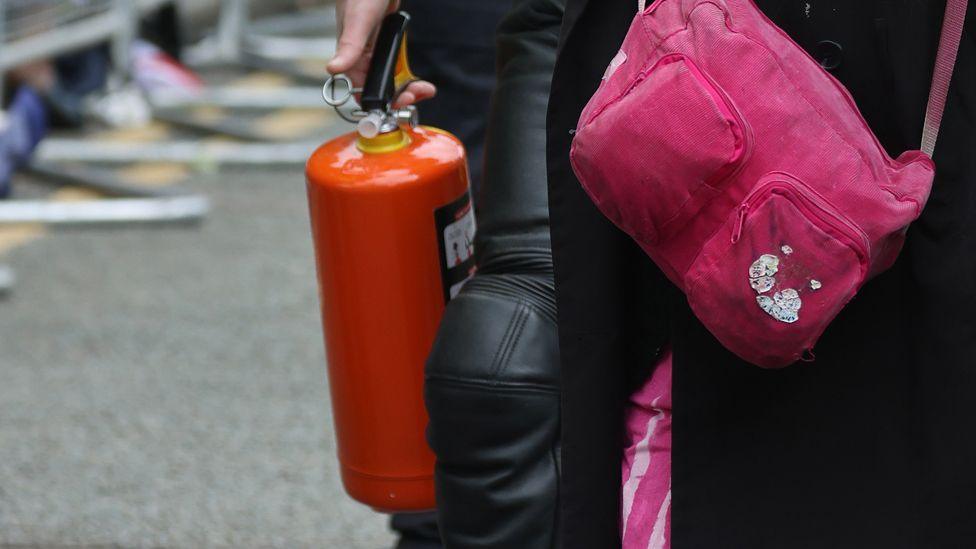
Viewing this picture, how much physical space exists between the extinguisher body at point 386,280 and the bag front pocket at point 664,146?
2.13 ft

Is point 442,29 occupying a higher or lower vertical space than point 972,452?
lower

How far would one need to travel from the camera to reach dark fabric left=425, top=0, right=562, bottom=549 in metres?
1.53

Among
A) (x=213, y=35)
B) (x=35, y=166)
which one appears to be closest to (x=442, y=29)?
(x=35, y=166)

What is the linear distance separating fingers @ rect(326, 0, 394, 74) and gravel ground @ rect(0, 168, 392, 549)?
1532mm

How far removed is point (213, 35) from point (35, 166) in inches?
102

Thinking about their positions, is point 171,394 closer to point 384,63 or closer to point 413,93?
point 413,93

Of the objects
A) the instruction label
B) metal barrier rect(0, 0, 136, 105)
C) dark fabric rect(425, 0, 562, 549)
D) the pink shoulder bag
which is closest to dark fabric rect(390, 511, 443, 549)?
the instruction label

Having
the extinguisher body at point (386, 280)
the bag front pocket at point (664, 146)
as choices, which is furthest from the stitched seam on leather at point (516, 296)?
the bag front pocket at point (664, 146)

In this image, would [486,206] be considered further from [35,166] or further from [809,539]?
[35,166]

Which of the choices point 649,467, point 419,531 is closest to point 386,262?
point 649,467

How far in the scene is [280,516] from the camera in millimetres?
3070

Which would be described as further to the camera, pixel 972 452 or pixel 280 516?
pixel 280 516

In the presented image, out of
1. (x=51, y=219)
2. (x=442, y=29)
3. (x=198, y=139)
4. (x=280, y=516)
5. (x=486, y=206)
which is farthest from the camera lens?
(x=198, y=139)

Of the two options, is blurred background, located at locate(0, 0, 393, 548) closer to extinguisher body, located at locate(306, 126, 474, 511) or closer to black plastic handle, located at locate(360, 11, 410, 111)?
extinguisher body, located at locate(306, 126, 474, 511)
